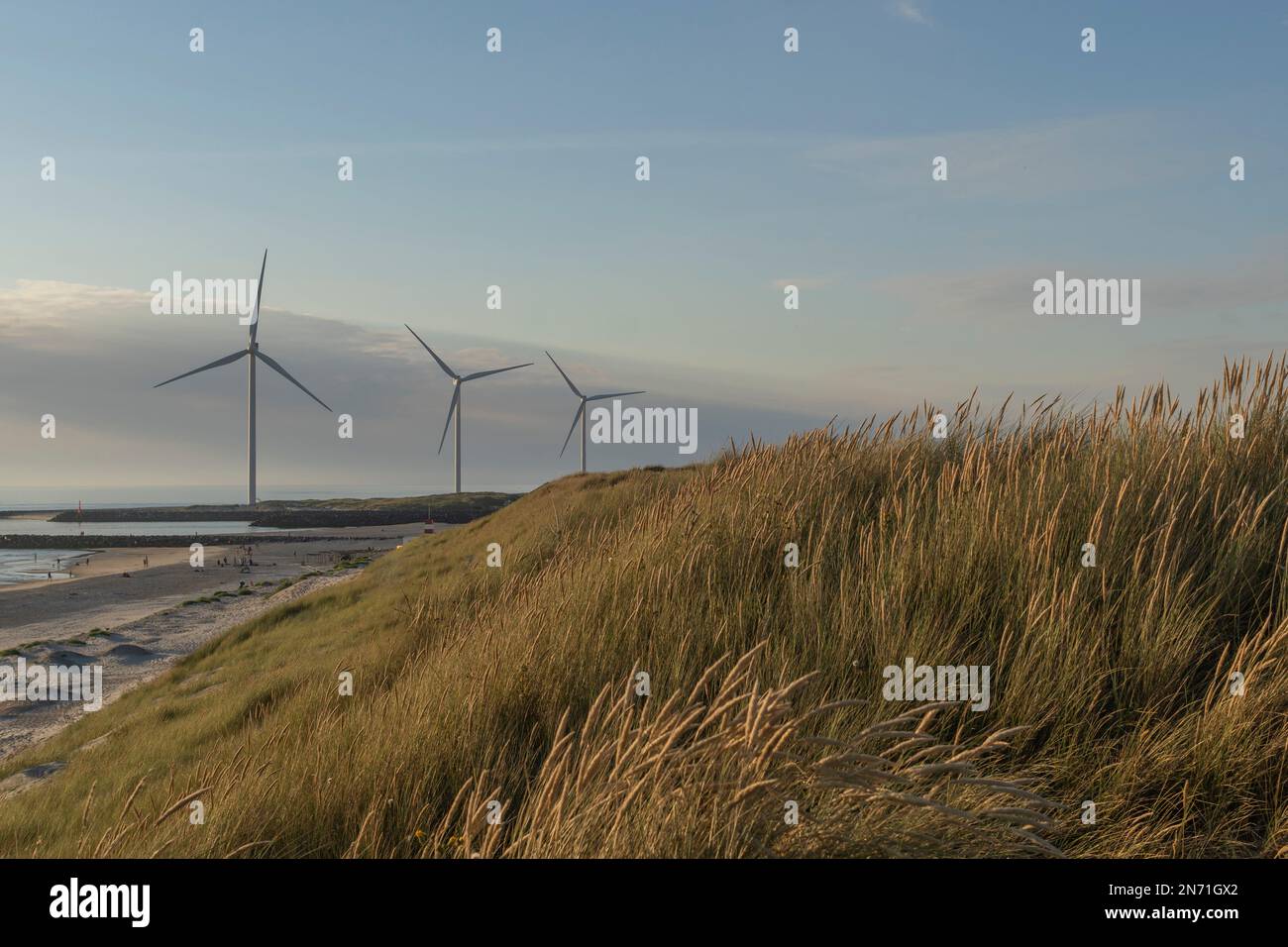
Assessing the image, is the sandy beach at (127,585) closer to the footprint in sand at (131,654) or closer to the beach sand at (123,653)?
the beach sand at (123,653)

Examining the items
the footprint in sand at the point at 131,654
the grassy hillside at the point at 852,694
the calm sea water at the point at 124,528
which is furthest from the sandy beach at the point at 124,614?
the calm sea water at the point at 124,528

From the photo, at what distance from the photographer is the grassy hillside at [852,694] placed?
3230 millimetres

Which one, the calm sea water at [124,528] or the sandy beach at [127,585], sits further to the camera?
the calm sea water at [124,528]

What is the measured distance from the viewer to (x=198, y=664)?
904 inches

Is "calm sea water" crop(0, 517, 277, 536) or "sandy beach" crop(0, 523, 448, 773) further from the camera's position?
"calm sea water" crop(0, 517, 277, 536)

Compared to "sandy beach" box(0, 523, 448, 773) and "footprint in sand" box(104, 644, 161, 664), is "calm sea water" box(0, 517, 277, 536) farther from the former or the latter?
"footprint in sand" box(104, 644, 161, 664)

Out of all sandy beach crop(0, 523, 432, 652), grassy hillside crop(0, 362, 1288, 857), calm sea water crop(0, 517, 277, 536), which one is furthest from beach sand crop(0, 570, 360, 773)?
calm sea water crop(0, 517, 277, 536)

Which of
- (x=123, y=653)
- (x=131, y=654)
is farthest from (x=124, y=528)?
(x=131, y=654)

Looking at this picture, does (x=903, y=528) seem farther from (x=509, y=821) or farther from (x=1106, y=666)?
(x=509, y=821)

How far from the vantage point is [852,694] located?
15.8ft

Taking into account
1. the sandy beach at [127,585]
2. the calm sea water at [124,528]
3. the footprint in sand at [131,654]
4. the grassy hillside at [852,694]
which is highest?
the grassy hillside at [852,694]

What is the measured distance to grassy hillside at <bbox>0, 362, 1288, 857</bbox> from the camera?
323cm
